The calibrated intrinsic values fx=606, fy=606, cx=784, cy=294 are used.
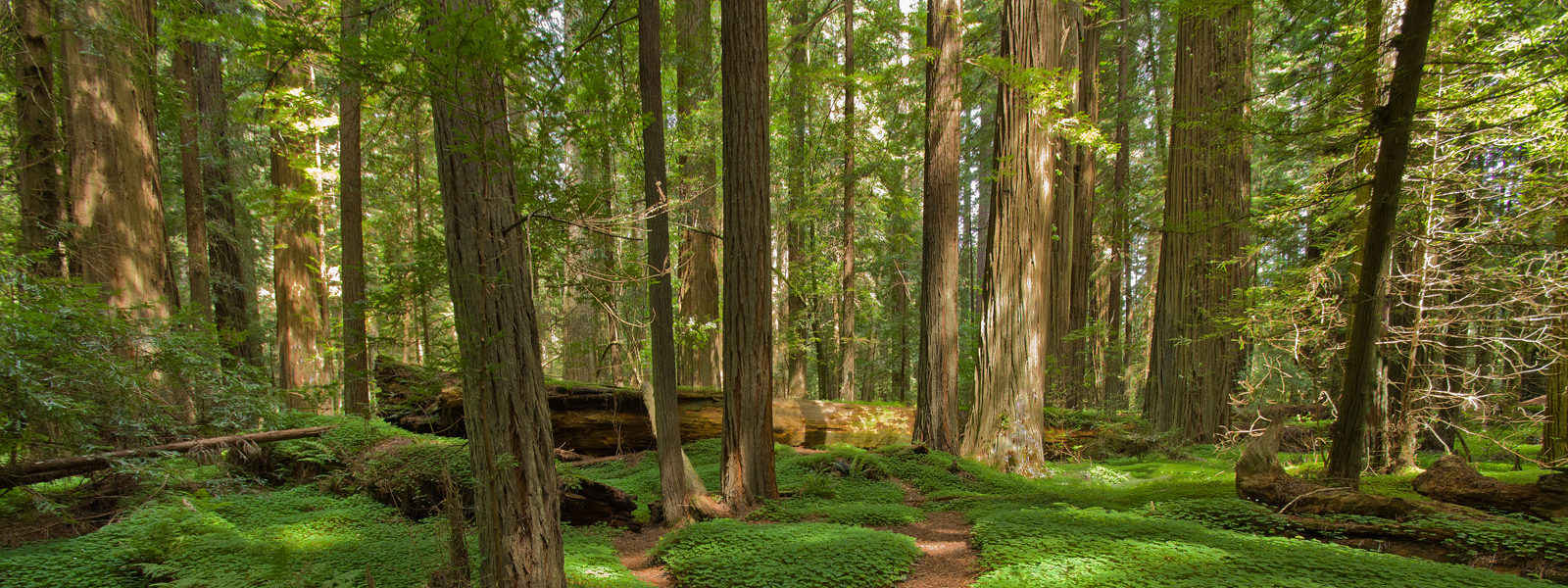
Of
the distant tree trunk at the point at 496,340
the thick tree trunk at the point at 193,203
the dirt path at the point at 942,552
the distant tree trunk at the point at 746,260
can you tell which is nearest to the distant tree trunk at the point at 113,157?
the thick tree trunk at the point at 193,203

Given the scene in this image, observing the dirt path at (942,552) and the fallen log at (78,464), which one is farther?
the fallen log at (78,464)

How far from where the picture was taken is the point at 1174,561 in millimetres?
3986

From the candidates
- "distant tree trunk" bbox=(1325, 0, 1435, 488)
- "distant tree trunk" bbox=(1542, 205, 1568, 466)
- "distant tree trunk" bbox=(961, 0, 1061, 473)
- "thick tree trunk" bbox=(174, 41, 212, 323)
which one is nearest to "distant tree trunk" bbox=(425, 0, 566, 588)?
"distant tree trunk" bbox=(1325, 0, 1435, 488)

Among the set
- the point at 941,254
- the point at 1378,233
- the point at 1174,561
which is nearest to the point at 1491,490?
the point at 1378,233

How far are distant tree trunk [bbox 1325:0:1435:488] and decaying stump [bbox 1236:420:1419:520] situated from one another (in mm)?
246

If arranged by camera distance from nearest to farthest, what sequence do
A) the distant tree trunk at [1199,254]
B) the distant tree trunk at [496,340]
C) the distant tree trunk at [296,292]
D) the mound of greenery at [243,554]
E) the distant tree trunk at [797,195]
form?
the distant tree trunk at [496,340] < the mound of greenery at [243,554] < the distant tree trunk at [1199,254] < the distant tree trunk at [296,292] < the distant tree trunk at [797,195]

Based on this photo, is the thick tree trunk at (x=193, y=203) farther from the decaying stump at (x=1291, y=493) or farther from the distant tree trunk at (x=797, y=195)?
the decaying stump at (x=1291, y=493)

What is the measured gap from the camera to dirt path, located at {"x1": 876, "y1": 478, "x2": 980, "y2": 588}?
459 cm

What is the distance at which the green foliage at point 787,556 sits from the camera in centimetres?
445

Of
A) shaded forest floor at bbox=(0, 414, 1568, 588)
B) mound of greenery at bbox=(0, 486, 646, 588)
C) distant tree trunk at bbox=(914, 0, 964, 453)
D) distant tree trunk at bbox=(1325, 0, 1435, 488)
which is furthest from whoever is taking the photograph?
distant tree trunk at bbox=(914, 0, 964, 453)

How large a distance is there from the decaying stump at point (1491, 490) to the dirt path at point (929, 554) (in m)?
3.82

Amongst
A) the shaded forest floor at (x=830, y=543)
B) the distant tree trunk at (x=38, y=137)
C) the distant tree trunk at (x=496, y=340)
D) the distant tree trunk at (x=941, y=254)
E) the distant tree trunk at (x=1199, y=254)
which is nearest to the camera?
the distant tree trunk at (x=496, y=340)

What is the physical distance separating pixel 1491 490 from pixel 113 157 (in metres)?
13.7

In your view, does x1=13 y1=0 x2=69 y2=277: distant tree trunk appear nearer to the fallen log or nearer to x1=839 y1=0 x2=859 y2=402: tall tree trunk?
the fallen log
